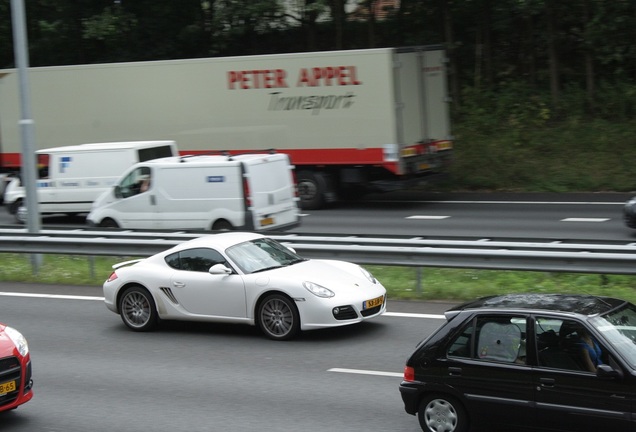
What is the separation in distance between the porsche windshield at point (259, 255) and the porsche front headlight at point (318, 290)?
0.74 metres

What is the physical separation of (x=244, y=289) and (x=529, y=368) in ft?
15.8

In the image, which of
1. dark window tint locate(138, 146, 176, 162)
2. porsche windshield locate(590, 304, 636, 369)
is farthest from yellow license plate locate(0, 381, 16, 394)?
dark window tint locate(138, 146, 176, 162)

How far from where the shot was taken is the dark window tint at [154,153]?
21.5 meters

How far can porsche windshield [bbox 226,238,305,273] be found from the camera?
11664mm

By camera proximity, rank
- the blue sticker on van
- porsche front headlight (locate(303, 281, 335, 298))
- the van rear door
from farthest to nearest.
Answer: the blue sticker on van, the van rear door, porsche front headlight (locate(303, 281, 335, 298))

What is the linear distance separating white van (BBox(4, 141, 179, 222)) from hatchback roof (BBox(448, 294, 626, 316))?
1467 centimetres

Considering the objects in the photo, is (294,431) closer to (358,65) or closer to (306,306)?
(306,306)

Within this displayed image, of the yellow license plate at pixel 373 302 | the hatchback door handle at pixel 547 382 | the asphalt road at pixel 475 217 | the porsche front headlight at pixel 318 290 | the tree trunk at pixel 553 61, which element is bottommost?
the asphalt road at pixel 475 217

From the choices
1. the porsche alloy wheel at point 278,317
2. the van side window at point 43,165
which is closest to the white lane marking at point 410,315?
the porsche alloy wheel at point 278,317

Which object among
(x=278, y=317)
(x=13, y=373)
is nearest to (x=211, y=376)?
(x=278, y=317)

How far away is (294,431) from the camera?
8172mm

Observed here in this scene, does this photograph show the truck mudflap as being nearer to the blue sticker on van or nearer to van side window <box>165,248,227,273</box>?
the blue sticker on van

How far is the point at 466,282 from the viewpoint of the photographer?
537 inches

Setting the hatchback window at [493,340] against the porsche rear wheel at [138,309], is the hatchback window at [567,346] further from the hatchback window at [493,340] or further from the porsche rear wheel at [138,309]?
the porsche rear wheel at [138,309]
